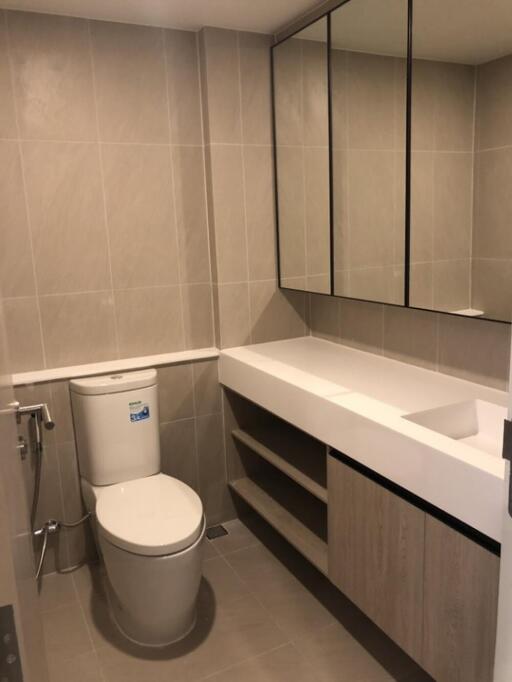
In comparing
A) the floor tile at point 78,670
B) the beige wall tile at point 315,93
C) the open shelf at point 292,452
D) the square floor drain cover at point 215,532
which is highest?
the beige wall tile at point 315,93

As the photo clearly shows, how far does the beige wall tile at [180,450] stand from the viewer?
2.54 meters

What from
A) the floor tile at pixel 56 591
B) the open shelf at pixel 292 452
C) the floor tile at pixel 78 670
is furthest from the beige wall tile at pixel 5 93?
the floor tile at pixel 78 670

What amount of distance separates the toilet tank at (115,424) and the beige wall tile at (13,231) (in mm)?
454

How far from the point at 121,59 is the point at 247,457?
183cm

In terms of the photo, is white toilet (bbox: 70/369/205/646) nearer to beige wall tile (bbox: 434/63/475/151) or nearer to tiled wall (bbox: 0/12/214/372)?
tiled wall (bbox: 0/12/214/372)

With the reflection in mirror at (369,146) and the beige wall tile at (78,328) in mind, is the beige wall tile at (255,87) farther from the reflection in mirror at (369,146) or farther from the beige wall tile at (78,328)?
the beige wall tile at (78,328)

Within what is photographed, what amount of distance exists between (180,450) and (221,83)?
1.61 meters

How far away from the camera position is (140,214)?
2439mm

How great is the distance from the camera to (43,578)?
2383 mm

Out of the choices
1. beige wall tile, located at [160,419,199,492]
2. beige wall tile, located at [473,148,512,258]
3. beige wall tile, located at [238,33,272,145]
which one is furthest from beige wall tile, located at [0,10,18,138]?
beige wall tile, located at [473,148,512,258]

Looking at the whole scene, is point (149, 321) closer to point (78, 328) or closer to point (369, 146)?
point (78, 328)

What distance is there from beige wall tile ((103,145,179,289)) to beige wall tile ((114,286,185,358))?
0.05 meters

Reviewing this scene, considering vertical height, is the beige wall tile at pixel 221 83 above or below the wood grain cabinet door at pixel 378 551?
above

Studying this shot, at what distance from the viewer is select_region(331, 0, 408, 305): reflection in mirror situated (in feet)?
6.27
